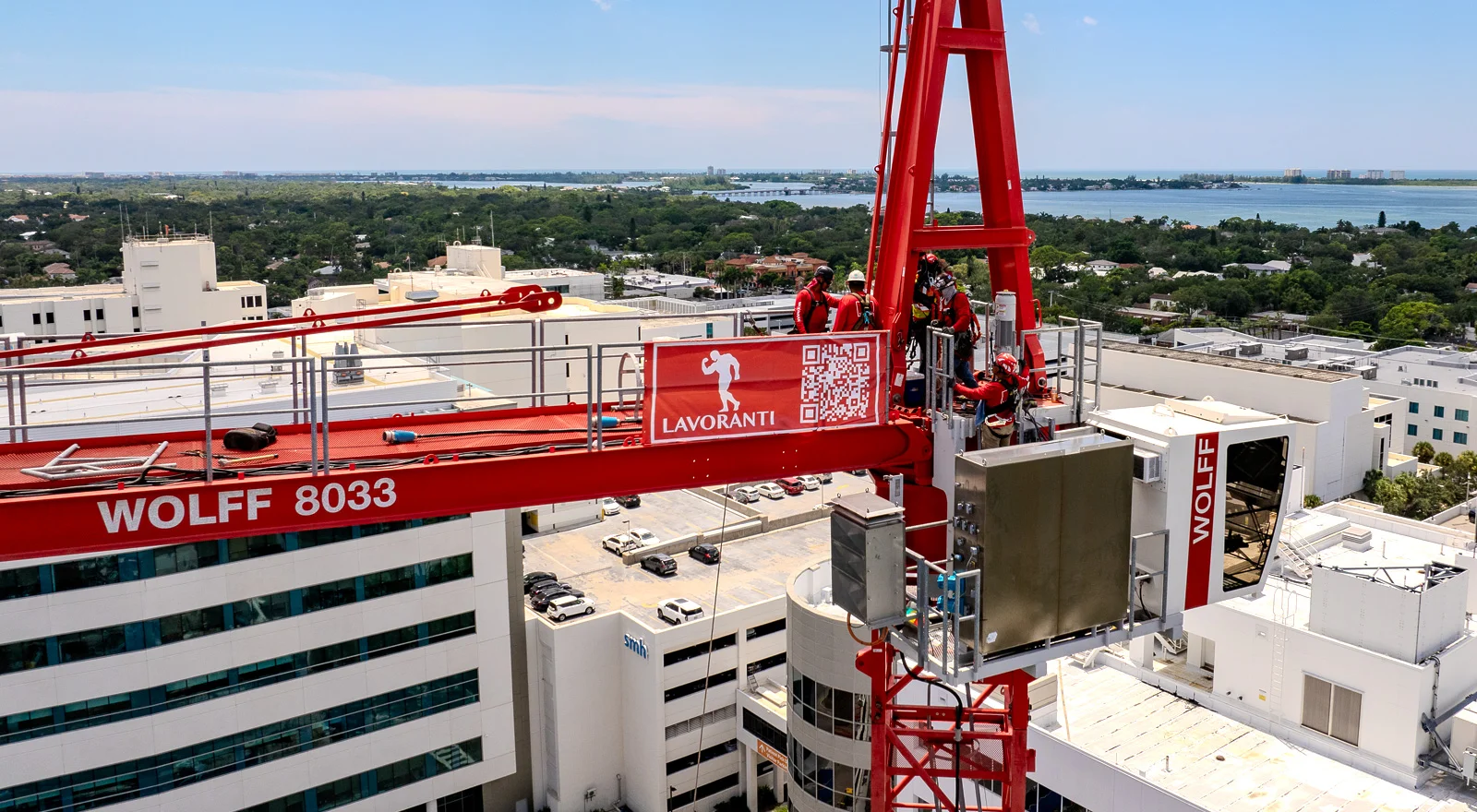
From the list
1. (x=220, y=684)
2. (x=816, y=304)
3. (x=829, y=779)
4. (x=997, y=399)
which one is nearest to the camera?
(x=997, y=399)

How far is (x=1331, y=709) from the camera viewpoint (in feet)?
62.2

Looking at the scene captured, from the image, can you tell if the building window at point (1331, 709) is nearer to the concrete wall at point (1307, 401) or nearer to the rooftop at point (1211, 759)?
the rooftop at point (1211, 759)

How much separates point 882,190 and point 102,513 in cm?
914

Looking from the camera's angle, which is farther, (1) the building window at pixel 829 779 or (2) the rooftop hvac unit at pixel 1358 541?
(1) the building window at pixel 829 779

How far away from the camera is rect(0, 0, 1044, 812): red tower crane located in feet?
30.2

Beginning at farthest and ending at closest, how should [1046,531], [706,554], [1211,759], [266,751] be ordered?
1. [706,554]
2. [266,751]
3. [1211,759]
4. [1046,531]

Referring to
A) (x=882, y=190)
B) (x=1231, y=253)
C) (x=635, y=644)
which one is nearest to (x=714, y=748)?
(x=635, y=644)

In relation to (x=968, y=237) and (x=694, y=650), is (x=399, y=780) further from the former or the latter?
(x=968, y=237)

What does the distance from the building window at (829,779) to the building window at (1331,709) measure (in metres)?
8.95

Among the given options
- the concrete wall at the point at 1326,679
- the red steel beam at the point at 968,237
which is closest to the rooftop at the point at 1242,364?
the concrete wall at the point at 1326,679

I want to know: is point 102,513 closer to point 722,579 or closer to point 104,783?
point 104,783

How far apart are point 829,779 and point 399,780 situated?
10652 mm

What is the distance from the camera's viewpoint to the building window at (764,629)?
30172 millimetres

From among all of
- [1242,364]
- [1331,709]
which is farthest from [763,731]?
[1242,364]
